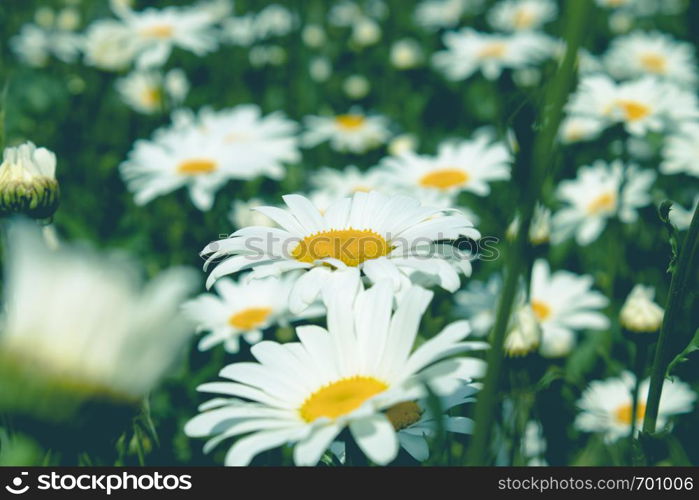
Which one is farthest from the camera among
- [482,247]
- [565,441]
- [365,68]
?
[365,68]

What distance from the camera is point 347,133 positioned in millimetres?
2809

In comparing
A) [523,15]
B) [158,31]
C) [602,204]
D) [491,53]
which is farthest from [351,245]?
[523,15]

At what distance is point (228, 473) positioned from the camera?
83 centimetres

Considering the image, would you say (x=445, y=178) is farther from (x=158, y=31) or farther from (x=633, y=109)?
(x=158, y=31)

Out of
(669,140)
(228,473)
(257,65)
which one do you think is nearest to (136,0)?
(257,65)

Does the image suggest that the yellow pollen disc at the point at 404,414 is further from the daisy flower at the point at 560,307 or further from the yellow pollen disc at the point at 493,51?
the yellow pollen disc at the point at 493,51

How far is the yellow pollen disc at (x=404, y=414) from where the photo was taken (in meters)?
0.90

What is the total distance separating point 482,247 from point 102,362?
1696mm

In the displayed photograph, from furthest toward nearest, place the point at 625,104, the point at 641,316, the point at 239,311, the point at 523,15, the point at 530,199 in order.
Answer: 1. the point at 523,15
2. the point at 625,104
3. the point at 239,311
4. the point at 641,316
5. the point at 530,199

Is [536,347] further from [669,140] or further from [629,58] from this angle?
[629,58]

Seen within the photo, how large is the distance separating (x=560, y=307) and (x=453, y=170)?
1.70 ft

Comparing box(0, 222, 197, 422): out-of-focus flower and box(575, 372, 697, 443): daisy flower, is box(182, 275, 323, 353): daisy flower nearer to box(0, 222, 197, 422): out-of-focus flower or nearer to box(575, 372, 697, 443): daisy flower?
box(575, 372, 697, 443): daisy flower

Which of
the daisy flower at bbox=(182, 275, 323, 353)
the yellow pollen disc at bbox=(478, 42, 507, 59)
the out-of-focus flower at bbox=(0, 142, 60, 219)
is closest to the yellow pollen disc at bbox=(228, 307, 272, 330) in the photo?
the daisy flower at bbox=(182, 275, 323, 353)

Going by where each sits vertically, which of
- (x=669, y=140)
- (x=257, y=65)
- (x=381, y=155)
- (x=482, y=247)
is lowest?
(x=482, y=247)
